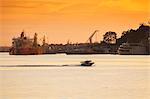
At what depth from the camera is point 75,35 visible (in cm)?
827

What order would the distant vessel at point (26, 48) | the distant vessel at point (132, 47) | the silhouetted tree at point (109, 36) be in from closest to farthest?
the silhouetted tree at point (109, 36) → the distant vessel at point (132, 47) → the distant vessel at point (26, 48)

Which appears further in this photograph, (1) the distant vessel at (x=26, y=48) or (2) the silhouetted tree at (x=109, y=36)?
(1) the distant vessel at (x=26, y=48)

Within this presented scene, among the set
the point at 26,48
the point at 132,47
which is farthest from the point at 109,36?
the point at 26,48

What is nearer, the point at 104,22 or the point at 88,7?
the point at 104,22

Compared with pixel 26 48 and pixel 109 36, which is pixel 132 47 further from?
pixel 109 36

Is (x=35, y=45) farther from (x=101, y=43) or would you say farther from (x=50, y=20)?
(x=101, y=43)

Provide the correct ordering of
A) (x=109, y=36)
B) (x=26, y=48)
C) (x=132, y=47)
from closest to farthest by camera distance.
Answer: (x=109, y=36)
(x=132, y=47)
(x=26, y=48)

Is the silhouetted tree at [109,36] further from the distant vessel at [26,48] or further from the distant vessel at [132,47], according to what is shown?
the distant vessel at [26,48]

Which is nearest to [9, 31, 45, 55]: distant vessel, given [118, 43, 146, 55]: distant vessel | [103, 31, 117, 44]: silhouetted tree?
[118, 43, 146, 55]: distant vessel

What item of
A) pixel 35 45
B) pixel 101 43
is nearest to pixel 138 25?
pixel 101 43

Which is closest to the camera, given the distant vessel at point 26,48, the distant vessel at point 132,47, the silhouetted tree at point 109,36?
the silhouetted tree at point 109,36

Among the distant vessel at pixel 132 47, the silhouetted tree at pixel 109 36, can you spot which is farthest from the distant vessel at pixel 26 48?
the silhouetted tree at pixel 109 36

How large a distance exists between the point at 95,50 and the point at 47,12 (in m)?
1.35

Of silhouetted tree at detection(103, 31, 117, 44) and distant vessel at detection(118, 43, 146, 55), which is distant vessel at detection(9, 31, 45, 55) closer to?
Answer: distant vessel at detection(118, 43, 146, 55)
